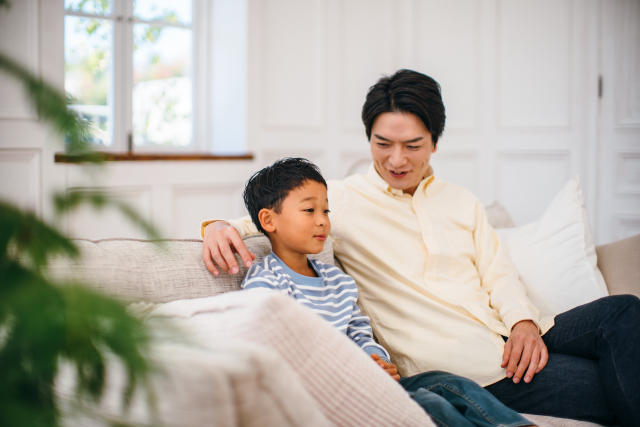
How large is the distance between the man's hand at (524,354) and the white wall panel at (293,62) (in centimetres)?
213

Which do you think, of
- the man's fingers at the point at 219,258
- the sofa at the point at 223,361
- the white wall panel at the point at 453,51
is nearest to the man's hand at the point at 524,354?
the sofa at the point at 223,361

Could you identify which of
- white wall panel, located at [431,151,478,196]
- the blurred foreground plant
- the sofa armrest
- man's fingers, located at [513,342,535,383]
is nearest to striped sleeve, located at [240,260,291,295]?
man's fingers, located at [513,342,535,383]

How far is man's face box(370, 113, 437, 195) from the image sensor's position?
4.95ft

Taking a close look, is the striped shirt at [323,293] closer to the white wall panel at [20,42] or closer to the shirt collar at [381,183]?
the shirt collar at [381,183]

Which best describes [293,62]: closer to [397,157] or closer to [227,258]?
[397,157]

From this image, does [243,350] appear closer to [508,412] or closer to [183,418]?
[183,418]

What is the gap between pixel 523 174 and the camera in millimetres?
3340

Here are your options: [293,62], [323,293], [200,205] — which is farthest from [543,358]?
[293,62]

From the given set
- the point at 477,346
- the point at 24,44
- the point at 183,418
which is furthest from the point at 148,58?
the point at 183,418

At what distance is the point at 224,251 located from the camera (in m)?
1.17

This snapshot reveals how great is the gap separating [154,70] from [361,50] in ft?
4.22

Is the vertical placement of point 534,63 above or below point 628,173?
above

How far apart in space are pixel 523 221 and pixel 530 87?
86 centimetres

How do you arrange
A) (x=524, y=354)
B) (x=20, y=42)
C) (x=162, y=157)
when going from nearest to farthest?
(x=524, y=354)
(x=20, y=42)
(x=162, y=157)
